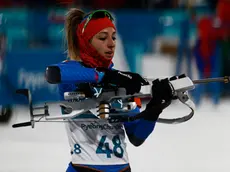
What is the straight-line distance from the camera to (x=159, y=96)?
2502mm

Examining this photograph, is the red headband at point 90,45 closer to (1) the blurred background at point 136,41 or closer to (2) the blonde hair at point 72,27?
(2) the blonde hair at point 72,27

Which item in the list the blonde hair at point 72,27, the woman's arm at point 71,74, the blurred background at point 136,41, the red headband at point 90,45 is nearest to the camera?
the woman's arm at point 71,74

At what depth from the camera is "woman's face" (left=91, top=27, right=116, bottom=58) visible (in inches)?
110

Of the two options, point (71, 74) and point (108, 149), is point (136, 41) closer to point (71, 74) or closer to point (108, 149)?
point (108, 149)

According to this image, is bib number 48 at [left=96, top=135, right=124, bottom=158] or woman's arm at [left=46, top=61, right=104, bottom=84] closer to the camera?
woman's arm at [left=46, top=61, right=104, bottom=84]

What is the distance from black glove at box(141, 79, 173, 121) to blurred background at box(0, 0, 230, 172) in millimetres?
4367

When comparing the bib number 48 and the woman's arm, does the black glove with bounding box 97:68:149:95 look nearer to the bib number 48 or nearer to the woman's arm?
the woman's arm

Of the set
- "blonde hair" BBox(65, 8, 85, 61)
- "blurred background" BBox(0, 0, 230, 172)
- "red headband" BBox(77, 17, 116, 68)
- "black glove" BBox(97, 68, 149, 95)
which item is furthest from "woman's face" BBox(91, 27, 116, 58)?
"blurred background" BBox(0, 0, 230, 172)

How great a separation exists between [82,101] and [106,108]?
0.11 metres

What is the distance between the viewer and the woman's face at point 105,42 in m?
2.80

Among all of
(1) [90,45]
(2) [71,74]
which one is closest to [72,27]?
(1) [90,45]

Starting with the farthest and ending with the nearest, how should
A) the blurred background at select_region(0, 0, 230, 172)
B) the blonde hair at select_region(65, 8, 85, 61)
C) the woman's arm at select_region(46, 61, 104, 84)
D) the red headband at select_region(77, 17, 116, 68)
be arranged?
the blurred background at select_region(0, 0, 230, 172)
the blonde hair at select_region(65, 8, 85, 61)
the red headband at select_region(77, 17, 116, 68)
the woman's arm at select_region(46, 61, 104, 84)

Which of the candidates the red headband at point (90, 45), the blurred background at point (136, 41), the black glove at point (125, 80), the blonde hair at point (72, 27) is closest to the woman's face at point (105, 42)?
the red headband at point (90, 45)

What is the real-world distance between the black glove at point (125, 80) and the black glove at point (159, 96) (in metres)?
0.05
